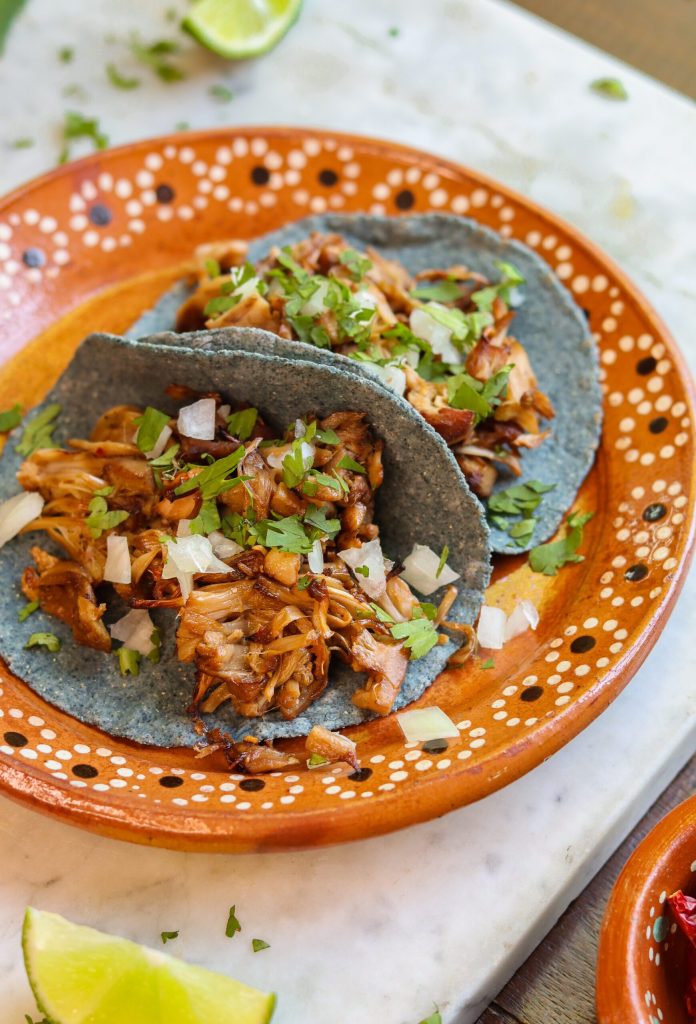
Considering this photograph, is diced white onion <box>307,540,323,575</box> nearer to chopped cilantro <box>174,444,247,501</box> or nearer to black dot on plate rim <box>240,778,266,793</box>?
chopped cilantro <box>174,444,247,501</box>

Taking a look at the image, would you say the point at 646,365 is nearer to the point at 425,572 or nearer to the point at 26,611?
the point at 425,572

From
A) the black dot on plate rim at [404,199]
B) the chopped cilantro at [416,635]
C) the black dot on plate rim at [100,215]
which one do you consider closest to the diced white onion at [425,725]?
the chopped cilantro at [416,635]

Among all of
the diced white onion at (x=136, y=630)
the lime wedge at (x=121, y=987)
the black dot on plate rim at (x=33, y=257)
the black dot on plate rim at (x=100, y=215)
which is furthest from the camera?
the black dot on plate rim at (x=100, y=215)

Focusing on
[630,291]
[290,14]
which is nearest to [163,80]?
[290,14]

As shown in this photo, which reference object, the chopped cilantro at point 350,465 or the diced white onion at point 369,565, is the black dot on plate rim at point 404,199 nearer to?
the chopped cilantro at point 350,465

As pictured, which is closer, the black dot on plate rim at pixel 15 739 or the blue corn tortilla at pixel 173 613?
the black dot on plate rim at pixel 15 739

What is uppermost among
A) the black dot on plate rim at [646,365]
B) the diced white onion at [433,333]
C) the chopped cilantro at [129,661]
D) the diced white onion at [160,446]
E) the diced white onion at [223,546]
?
the black dot on plate rim at [646,365]

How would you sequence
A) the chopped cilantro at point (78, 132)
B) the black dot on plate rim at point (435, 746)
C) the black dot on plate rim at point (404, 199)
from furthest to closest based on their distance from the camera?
the chopped cilantro at point (78, 132) < the black dot on plate rim at point (404, 199) < the black dot on plate rim at point (435, 746)

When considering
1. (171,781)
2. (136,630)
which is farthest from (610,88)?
(171,781)
